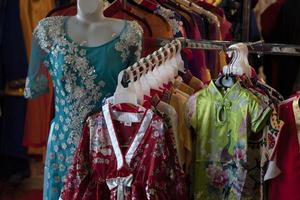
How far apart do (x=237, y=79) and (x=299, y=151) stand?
251 millimetres

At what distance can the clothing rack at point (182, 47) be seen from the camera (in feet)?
4.83

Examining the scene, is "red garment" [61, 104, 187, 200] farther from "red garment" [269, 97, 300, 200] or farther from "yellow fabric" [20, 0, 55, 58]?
"yellow fabric" [20, 0, 55, 58]

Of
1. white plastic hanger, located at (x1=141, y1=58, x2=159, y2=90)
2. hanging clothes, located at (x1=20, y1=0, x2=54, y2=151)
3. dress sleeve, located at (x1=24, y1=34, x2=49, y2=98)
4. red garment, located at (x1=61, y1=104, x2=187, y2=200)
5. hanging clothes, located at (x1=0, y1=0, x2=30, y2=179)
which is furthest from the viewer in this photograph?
hanging clothes, located at (x1=0, y1=0, x2=30, y2=179)

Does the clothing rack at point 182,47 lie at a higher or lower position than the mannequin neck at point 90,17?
lower

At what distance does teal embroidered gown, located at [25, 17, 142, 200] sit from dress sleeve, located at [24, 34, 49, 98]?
3cm

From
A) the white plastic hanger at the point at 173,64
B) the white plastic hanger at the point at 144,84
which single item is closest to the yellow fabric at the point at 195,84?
the white plastic hanger at the point at 173,64

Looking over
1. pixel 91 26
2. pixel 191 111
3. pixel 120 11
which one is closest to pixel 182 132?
pixel 191 111

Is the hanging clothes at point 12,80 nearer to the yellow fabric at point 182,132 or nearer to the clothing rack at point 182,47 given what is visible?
the clothing rack at point 182,47

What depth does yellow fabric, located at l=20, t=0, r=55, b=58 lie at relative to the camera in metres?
2.53

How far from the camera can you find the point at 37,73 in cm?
177

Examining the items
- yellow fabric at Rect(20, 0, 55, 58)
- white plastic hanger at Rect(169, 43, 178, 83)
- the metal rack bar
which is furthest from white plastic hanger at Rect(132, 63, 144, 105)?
yellow fabric at Rect(20, 0, 55, 58)

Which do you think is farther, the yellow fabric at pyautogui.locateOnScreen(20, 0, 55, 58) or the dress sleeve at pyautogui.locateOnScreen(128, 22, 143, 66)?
the yellow fabric at pyautogui.locateOnScreen(20, 0, 55, 58)

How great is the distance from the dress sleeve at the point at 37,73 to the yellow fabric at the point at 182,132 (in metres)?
0.42

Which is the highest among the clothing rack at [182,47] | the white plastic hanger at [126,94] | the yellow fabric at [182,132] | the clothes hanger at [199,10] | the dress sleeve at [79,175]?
the clothes hanger at [199,10]
